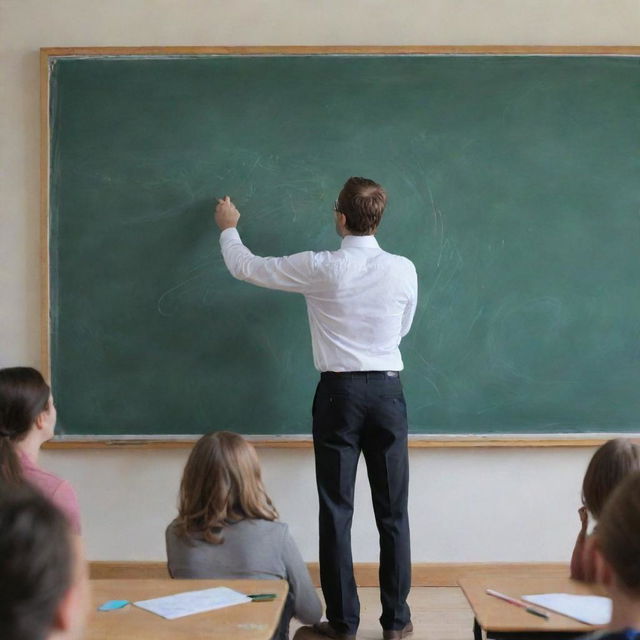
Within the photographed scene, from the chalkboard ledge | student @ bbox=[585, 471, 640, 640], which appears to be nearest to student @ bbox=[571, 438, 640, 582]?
student @ bbox=[585, 471, 640, 640]

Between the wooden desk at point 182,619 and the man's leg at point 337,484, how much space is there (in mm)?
1286

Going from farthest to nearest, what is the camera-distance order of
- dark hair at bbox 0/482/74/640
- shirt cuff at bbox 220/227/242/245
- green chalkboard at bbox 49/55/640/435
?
green chalkboard at bbox 49/55/640/435, shirt cuff at bbox 220/227/242/245, dark hair at bbox 0/482/74/640

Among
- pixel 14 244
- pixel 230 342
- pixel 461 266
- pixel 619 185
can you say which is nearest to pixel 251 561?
pixel 230 342

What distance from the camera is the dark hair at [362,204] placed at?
338cm

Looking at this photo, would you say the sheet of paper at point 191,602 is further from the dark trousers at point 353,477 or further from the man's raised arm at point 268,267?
the man's raised arm at point 268,267

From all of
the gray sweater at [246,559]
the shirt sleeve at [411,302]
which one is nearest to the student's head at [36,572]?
the gray sweater at [246,559]

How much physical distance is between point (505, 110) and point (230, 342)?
1631 mm

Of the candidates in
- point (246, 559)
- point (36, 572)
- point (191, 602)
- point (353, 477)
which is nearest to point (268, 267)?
point (353, 477)

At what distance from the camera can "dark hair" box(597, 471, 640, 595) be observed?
121 centimetres

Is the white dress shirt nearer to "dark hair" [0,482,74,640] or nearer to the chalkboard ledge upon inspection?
the chalkboard ledge

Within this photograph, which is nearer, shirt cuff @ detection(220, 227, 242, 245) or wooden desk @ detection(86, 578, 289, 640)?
wooden desk @ detection(86, 578, 289, 640)

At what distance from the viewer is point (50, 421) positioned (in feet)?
8.39

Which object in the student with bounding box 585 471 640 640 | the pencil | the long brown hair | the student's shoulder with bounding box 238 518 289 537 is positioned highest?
the student with bounding box 585 471 640 640

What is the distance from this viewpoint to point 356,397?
335 cm
